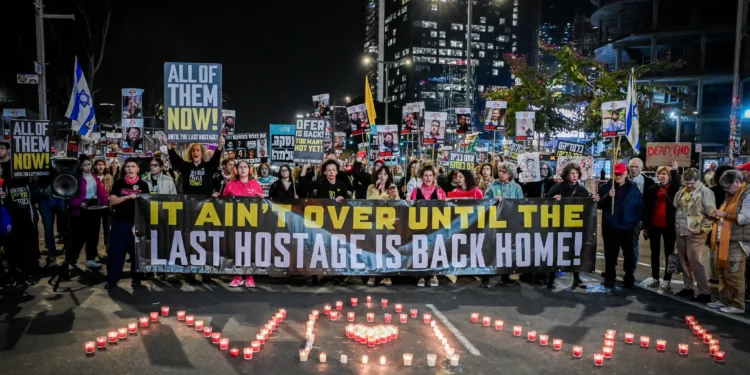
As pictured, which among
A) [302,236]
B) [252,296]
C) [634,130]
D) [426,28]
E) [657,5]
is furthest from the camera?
[426,28]

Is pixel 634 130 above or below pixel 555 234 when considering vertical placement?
above

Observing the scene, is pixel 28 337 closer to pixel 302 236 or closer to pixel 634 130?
pixel 302 236

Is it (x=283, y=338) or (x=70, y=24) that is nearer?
(x=283, y=338)

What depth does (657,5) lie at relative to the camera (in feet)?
145

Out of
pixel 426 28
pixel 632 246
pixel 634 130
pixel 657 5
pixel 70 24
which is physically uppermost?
pixel 426 28

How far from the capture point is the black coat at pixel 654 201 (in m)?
8.71

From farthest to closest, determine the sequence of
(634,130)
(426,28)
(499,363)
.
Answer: (426,28)
(634,130)
(499,363)

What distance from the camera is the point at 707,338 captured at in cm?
602

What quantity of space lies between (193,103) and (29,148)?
2.60 m

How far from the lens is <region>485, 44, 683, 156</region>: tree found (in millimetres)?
25141

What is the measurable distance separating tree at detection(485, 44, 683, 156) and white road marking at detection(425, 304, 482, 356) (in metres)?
20.0

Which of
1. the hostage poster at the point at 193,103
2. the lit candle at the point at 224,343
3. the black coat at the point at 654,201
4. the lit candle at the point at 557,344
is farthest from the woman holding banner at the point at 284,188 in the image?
the black coat at the point at 654,201

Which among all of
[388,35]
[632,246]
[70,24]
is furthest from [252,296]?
[388,35]

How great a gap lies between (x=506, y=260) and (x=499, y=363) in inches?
130
